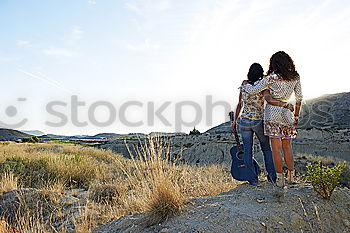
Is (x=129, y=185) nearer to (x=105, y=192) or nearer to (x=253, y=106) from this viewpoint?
(x=105, y=192)

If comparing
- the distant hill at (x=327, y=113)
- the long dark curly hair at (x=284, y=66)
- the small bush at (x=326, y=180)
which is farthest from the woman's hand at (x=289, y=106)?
the distant hill at (x=327, y=113)

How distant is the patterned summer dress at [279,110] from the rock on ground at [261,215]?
2.57 feet

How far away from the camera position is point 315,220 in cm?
340

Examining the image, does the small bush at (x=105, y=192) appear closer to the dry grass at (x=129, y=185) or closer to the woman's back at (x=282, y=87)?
the dry grass at (x=129, y=185)

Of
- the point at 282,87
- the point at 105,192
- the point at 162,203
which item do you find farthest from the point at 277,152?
the point at 105,192

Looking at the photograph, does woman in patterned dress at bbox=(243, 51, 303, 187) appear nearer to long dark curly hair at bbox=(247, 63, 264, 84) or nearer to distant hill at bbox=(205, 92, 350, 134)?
long dark curly hair at bbox=(247, 63, 264, 84)

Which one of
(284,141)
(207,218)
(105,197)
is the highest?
(284,141)

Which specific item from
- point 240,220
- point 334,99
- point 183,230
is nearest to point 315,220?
point 240,220

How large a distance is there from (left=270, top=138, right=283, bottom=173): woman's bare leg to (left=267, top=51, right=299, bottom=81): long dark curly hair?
2.91 feet

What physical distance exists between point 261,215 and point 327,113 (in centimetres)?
6610

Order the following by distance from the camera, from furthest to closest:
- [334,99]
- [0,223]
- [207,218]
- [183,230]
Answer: [334,99] → [0,223] → [207,218] → [183,230]

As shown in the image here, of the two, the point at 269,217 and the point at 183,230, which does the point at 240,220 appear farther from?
the point at 183,230

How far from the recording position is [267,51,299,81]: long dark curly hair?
4176 mm

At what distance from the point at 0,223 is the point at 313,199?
4.10 m
